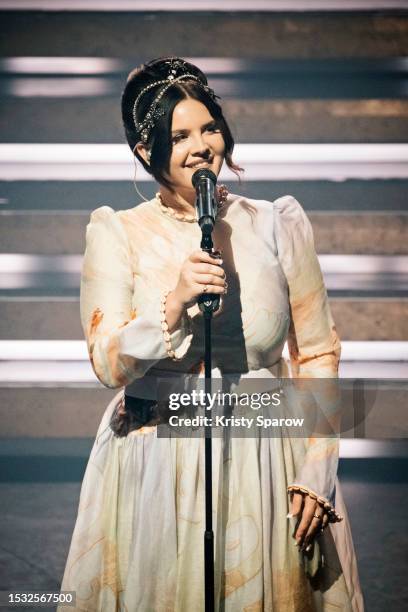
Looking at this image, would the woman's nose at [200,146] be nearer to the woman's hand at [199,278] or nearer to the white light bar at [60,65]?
the woman's hand at [199,278]

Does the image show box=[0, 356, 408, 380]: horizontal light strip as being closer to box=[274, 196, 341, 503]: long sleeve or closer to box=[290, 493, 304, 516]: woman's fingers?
box=[274, 196, 341, 503]: long sleeve

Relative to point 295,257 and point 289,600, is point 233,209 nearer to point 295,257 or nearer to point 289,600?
point 295,257

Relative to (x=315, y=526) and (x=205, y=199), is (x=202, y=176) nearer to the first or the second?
(x=205, y=199)

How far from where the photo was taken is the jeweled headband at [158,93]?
5.04 feet

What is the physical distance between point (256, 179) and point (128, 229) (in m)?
0.91

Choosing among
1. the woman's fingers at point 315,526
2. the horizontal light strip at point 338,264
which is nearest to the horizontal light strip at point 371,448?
the horizontal light strip at point 338,264

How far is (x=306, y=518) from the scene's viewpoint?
1.39 m

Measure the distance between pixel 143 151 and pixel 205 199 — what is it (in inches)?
13.1

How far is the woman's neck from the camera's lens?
158 centimetres

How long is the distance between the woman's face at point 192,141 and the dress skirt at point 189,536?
1.72 ft

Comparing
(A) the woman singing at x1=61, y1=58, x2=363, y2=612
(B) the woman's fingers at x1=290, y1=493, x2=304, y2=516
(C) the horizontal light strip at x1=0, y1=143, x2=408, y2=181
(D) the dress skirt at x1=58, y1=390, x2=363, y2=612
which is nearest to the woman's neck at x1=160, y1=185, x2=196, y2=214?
(A) the woman singing at x1=61, y1=58, x2=363, y2=612

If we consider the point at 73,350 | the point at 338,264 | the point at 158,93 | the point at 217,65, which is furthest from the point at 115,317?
the point at 217,65

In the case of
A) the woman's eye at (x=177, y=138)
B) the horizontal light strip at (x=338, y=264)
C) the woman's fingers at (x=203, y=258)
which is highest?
the horizontal light strip at (x=338, y=264)

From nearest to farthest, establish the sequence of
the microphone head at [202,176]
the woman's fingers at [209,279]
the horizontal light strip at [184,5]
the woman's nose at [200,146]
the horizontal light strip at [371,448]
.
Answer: the woman's fingers at [209,279], the microphone head at [202,176], the woman's nose at [200,146], the horizontal light strip at [184,5], the horizontal light strip at [371,448]
